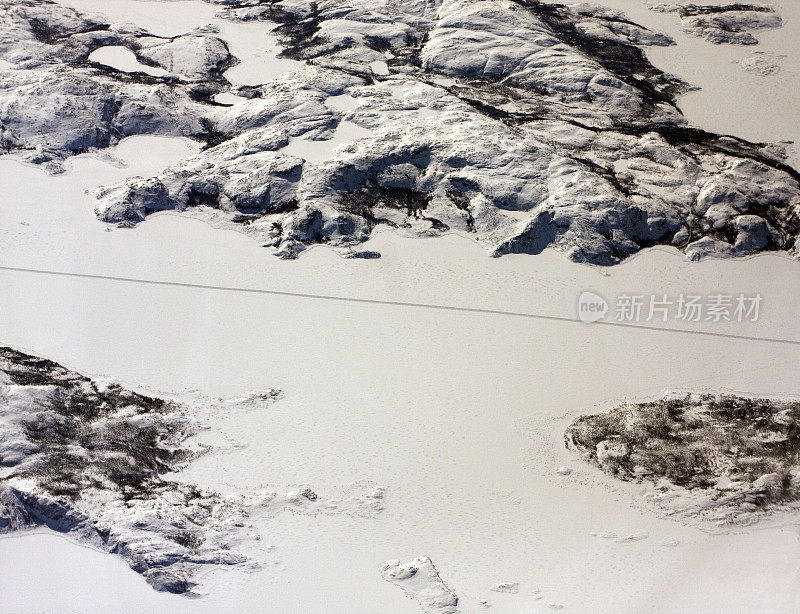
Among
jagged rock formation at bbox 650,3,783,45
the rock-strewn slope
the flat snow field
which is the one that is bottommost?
the flat snow field

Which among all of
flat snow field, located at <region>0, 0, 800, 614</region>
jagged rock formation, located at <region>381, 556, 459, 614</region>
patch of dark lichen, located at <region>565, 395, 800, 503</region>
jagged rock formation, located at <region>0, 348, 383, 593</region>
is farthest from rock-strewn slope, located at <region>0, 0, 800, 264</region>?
jagged rock formation, located at <region>381, 556, 459, 614</region>

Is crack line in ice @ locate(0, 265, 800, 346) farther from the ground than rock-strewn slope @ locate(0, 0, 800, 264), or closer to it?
closer to it

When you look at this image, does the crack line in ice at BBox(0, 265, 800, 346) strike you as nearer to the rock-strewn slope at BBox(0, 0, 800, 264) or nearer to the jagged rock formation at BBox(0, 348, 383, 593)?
the rock-strewn slope at BBox(0, 0, 800, 264)

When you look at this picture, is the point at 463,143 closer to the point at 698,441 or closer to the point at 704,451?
the point at 698,441

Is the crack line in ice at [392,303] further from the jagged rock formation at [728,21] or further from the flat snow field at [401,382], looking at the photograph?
the jagged rock formation at [728,21]

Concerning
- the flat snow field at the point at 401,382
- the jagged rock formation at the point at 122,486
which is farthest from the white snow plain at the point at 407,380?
the jagged rock formation at the point at 122,486

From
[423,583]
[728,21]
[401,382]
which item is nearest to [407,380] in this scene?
[401,382]

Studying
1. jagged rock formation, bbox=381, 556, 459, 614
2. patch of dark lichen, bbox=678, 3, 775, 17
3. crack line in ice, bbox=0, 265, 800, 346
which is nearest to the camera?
jagged rock formation, bbox=381, 556, 459, 614
